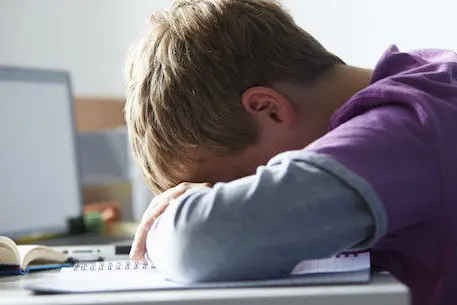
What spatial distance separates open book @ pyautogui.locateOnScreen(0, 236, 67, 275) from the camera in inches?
37.6

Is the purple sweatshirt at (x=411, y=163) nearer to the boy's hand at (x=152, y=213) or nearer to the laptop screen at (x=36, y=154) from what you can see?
the boy's hand at (x=152, y=213)

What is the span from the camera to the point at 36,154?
1.72 metres

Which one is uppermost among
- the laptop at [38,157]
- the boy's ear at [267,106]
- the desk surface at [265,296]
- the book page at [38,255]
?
the boy's ear at [267,106]

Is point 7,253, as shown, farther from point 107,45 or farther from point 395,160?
point 107,45

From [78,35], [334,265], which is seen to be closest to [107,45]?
[78,35]

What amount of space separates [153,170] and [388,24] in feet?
3.07

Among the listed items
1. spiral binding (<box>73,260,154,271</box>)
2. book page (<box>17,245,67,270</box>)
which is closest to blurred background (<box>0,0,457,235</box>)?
book page (<box>17,245,67,270</box>)

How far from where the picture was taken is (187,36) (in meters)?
0.86

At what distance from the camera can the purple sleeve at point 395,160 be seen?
2.18 feet

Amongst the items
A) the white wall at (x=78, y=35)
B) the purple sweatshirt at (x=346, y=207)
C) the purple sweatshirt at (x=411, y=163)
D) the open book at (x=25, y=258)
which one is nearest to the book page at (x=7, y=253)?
the open book at (x=25, y=258)

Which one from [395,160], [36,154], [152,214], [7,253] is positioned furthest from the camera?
[36,154]

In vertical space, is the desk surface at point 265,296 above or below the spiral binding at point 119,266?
above

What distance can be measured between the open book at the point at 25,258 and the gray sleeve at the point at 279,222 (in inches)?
14.0

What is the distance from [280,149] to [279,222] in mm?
215
